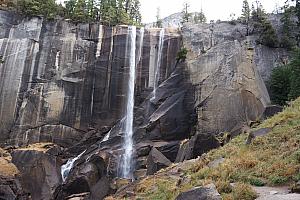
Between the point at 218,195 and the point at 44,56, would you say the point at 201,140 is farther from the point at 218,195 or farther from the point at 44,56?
the point at 44,56

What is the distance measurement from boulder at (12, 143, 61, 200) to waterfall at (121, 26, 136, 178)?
6.72 metres

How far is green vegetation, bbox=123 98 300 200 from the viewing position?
12477mm

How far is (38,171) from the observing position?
35.8 meters

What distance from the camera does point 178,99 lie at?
118ft

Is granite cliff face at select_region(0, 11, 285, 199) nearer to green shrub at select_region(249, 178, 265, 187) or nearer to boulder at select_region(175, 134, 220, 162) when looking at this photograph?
boulder at select_region(175, 134, 220, 162)

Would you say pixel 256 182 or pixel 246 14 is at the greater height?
pixel 246 14

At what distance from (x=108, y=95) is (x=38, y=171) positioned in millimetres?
13279

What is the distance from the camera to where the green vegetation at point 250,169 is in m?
12.5

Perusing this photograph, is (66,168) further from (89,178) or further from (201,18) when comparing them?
(201,18)

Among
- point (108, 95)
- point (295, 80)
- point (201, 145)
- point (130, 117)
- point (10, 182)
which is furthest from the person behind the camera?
point (108, 95)

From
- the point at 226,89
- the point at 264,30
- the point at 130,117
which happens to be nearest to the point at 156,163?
the point at 226,89

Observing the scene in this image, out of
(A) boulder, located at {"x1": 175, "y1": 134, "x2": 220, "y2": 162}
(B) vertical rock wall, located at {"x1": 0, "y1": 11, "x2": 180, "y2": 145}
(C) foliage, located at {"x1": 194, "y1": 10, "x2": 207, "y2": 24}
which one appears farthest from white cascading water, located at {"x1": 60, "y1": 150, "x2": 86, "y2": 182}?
(C) foliage, located at {"x1": 194, "y1": 10, "x2": 207, "y2": 24}

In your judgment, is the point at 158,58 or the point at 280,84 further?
the point at 158,58

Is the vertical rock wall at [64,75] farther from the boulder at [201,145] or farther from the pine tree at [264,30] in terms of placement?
the boulder at [201,145]
